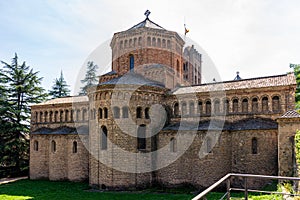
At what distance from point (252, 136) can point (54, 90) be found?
133 ft

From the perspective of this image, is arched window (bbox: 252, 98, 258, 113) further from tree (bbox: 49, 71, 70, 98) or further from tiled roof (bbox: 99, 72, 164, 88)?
tree (bbox: 49, 71, 70, 98)

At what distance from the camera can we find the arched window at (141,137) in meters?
21.1

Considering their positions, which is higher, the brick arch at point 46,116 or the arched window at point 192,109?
the arched window at point 192,109

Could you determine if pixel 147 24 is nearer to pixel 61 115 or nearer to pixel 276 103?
pixel 61 115

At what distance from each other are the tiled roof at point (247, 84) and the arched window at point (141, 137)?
13.6 feet

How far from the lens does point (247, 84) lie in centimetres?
2133

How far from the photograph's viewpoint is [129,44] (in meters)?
26.2

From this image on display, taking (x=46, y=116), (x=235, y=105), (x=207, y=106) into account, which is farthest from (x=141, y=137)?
(x=46, y=116)

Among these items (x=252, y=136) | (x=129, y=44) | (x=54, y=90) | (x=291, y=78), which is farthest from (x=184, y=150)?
(x=54, y=90)

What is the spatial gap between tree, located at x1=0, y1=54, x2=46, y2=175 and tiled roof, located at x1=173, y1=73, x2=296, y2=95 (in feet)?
65.6

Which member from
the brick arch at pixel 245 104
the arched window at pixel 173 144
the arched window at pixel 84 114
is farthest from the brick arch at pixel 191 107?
the arched window at pixel 84 114

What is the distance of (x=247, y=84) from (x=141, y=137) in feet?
29.5

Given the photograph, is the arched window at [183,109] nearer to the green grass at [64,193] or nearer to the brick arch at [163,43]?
the brick arch at [163,43]

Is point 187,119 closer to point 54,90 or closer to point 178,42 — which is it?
point 178,42
